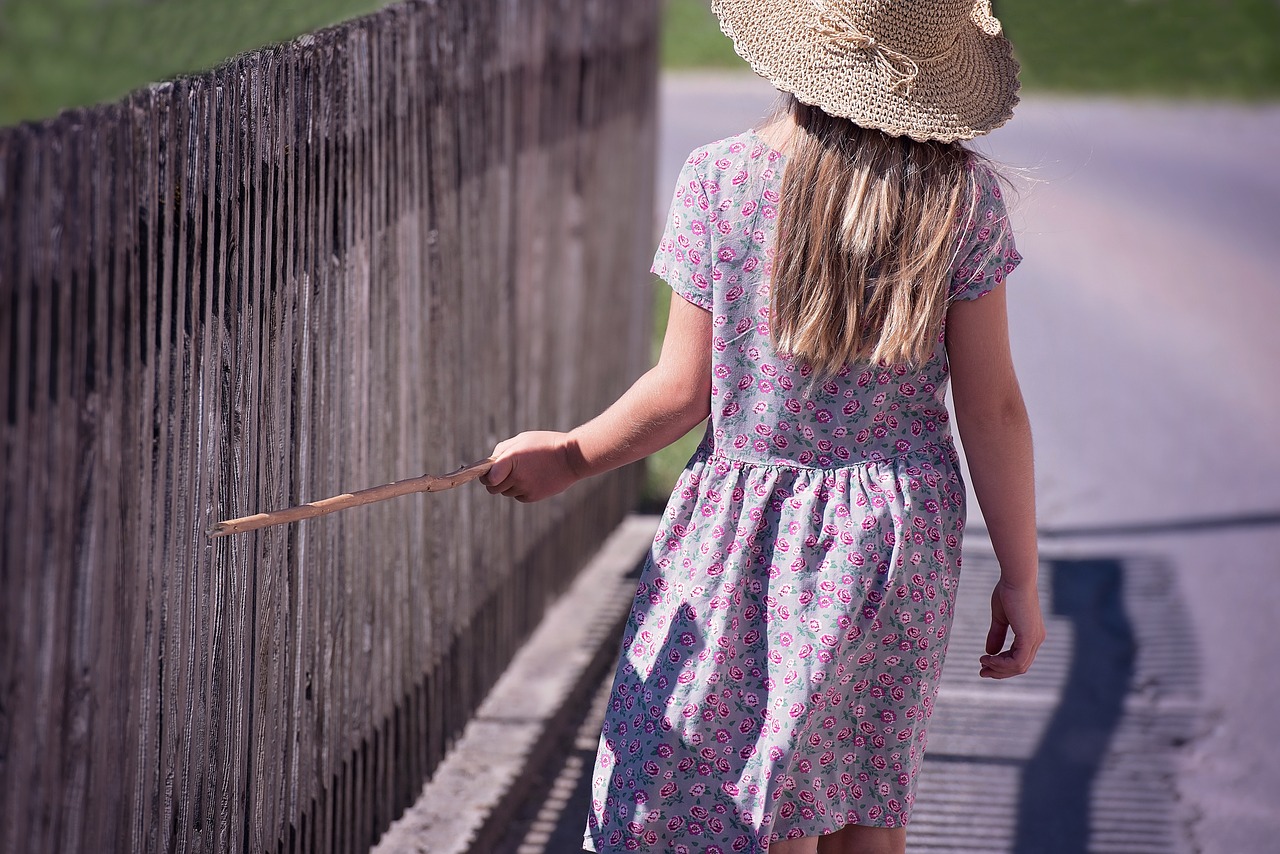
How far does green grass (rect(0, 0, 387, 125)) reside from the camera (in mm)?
8234

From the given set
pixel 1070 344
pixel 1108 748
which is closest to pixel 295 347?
pixel 1108 748

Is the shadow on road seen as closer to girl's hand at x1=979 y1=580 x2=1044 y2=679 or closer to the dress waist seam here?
girl's hand at x1=979 y1=580 x2=1044 y2=679

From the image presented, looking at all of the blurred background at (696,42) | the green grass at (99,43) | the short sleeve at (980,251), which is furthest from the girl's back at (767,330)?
the green grass at (99,43)

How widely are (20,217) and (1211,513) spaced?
5036mm

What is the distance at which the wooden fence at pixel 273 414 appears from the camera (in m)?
1.72

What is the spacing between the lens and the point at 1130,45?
61.1 ft

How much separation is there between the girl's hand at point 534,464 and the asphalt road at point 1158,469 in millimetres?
811

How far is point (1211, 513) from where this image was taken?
567 cm

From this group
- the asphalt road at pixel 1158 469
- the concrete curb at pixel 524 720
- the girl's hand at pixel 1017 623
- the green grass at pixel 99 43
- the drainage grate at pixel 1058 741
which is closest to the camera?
the girl's hand at pixel 1017 623

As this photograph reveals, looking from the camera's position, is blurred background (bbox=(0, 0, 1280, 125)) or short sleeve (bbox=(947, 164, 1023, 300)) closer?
short sleeve (bbox=(947, 164, 1023, 300))

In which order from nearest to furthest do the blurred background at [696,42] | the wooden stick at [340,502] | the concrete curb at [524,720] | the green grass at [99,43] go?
the wooden stick at [340,502] → the concrete curb at [524,720] → the green grass at [99,43] → the blurred background at [696,42]

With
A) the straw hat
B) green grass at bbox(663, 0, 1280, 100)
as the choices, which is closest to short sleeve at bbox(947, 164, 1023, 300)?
the straw hat

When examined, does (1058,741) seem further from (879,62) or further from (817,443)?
(879,62)

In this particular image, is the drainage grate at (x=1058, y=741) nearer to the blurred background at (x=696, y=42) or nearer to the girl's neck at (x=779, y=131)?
the girl's neck at (x=779, y=131)
